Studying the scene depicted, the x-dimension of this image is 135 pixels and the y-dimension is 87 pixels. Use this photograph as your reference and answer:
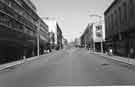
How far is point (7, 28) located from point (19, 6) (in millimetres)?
8636

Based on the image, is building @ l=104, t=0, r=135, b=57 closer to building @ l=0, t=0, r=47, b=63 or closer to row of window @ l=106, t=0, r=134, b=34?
row of window @ l=106, t=0, r=134, b=34

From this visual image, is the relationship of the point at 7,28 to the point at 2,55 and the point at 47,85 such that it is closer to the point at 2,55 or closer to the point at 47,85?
the point at 2,55

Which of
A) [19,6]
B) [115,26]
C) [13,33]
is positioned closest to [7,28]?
[13,33]

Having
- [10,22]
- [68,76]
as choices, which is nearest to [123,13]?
[10,22]

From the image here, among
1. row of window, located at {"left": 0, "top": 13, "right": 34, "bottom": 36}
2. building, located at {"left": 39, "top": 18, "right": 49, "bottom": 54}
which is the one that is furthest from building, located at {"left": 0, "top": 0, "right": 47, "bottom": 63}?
building, located at {"left": 39, "top": 18, "right": 49, "bottom": 54}

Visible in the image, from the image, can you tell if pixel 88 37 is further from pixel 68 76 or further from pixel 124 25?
pixel 68 76

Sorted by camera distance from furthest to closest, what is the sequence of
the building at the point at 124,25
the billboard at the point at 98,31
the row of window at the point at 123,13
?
1. the billboard at the point at 98,31
2. the row of window at the point at 123,13
3. the building at the point at 124,25

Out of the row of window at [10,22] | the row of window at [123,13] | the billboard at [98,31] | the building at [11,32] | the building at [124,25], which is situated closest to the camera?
the building at [11,32]

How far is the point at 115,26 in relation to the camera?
1517 inches

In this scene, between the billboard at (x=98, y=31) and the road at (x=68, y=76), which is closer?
the road at (x=68, y=76)

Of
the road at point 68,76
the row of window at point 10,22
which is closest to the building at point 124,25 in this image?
the road at point 68,76

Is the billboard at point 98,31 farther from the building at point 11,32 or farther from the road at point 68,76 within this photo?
the road at point 68,76

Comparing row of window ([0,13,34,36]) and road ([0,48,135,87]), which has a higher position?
row of window ([0,13,34,36])

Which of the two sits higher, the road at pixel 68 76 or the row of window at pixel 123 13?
the row of window at pixel 123 13
